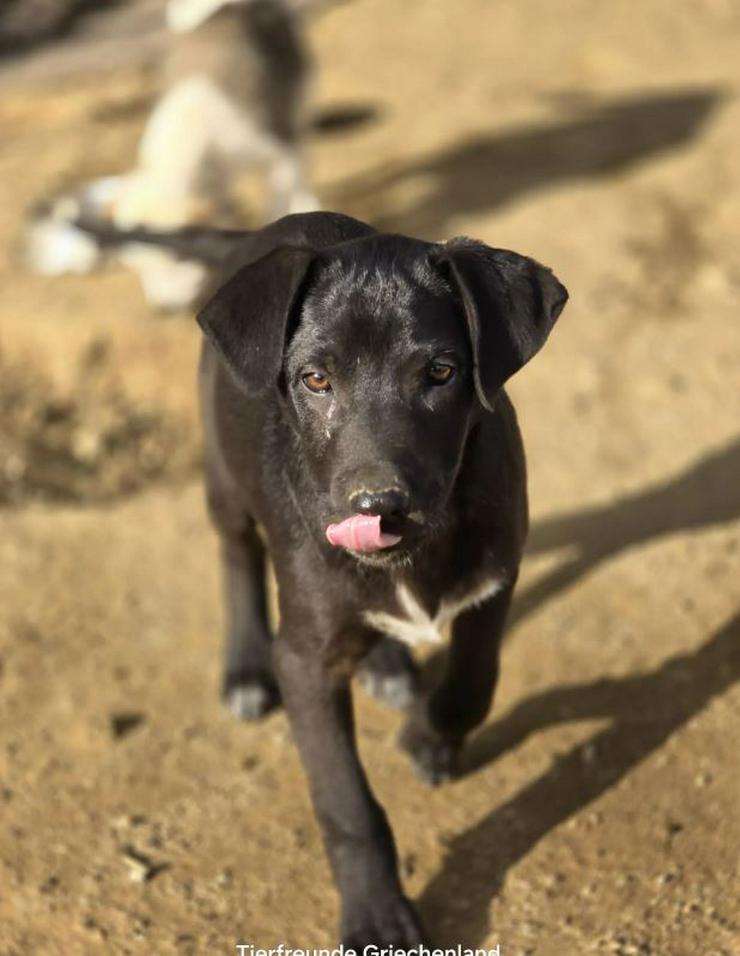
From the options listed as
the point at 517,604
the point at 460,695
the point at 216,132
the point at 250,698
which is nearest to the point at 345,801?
the point at 460,695

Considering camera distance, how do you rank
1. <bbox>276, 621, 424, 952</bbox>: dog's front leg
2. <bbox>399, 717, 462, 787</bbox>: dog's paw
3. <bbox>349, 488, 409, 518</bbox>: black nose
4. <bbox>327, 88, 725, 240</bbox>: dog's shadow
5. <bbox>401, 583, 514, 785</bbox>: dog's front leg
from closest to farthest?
<bbox>349, 488, 409, 518</bbox>: black nose < <bbox>276, 621, 424, 952</bbox>: dog's front leg < <bbox>401, 583, 514, 785</bbox>: dog's front leg < <bbox>399, 717, 462, 787</bbox>: dog's paw < <bbox>327, 88, 725, 240</bbox>: dog's shadow

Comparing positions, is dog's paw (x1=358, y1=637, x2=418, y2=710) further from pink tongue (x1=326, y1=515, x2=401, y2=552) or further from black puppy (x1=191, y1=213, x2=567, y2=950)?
pink tongue (x1=326, y1=515, x2=401, y2=552)

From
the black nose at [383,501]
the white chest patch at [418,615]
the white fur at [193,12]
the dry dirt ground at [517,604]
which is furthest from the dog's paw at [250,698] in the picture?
the white fur at [193,12]

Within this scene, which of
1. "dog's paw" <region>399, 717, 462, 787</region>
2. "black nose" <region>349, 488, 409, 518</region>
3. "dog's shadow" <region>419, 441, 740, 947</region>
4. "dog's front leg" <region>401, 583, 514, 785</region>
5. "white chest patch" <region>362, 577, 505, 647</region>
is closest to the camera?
"black nose" <region>349, 488, 409, 518</region>

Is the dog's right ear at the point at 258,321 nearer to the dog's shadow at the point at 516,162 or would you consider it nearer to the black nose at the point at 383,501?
the black nose at the point at 383,501

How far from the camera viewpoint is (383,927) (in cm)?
445

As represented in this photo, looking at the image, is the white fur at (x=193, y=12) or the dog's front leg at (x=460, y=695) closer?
the dog's front leg at (x=460, y=695)

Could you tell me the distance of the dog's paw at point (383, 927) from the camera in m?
4.44

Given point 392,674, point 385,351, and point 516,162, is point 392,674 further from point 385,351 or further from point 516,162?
point 516,162

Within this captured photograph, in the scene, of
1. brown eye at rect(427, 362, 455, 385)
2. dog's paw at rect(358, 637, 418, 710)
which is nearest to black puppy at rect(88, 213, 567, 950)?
brown eye at rect(427, 362, 455, 385)

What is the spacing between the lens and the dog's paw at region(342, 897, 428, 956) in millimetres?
4441

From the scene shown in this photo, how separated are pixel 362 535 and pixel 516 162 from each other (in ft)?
20.3

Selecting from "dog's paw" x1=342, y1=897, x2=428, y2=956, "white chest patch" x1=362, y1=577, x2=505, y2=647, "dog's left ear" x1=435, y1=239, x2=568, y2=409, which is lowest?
"dog's paw" x1=342, y1=897, x2=428, y2=956

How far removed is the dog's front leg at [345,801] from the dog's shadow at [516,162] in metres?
4.79
